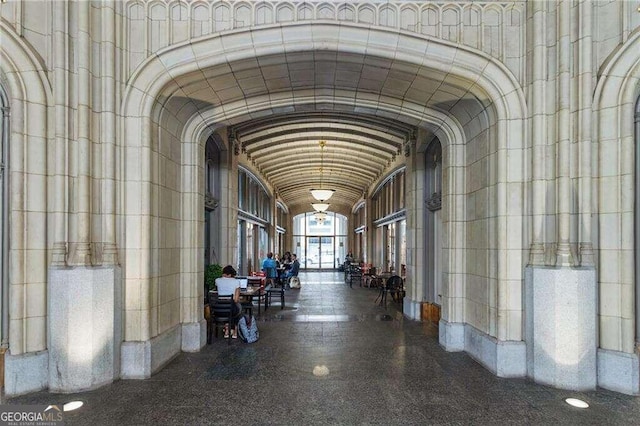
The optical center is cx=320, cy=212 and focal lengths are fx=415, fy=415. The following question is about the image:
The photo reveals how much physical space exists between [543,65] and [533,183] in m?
1.51

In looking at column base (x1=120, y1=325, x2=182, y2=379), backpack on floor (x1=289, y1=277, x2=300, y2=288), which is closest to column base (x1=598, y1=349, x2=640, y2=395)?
column base (x1=120, y1=325, x2=182, y2=379)

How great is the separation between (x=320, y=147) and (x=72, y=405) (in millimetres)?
10819

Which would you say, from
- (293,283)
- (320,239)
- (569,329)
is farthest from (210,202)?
(320,239)

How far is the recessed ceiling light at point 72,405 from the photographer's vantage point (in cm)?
433

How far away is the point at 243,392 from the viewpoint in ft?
15.8

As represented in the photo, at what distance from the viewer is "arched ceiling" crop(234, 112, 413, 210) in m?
10.3

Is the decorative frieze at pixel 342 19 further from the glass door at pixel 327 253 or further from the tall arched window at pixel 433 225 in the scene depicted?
the glass door at pixel 327 253

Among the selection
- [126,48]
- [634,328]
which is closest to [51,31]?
[126,48]

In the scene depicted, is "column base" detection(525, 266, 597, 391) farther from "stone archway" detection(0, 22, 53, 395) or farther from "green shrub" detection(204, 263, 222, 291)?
"stone archway" detection(0, 22, 53, 395)

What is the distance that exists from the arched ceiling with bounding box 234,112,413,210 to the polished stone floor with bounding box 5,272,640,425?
18.0ft

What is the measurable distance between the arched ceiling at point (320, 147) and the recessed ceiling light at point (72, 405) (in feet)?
23.0

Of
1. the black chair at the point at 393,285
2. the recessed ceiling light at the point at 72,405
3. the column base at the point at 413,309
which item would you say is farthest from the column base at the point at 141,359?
the black chair at the point at 393,285

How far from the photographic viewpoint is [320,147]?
14000 millimetres

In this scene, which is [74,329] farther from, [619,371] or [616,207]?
[616,207]
